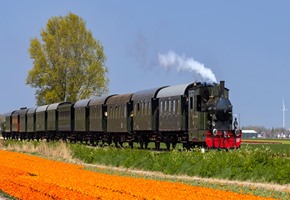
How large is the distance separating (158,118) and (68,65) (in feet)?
163

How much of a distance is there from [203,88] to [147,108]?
26.3 ft

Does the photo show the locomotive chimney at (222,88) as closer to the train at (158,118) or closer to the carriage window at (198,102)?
the train at (158,118)

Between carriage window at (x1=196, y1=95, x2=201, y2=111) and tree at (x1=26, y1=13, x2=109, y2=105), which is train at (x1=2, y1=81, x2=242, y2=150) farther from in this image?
tree at (x1=26, y1=13, x2=109, y2=105)

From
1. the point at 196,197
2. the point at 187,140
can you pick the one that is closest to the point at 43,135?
the point at 187,140

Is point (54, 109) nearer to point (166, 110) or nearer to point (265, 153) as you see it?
point (166, 110)

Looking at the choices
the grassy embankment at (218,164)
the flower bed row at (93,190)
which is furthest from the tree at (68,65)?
the flower bed row at (93,190)

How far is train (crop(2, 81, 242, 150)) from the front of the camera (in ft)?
127

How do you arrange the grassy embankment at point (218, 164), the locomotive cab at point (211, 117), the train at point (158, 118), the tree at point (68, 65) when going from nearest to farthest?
the grassy embankment at point (218, 164) < the locomotive cab at point (211, 117) < the train at point (158, 118) < the tree at point (68, 65)

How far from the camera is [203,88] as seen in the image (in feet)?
131

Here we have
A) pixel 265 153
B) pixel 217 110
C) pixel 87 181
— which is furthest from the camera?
pixel 217 110

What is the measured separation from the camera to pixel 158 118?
4547cm

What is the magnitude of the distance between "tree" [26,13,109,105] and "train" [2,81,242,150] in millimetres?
18941

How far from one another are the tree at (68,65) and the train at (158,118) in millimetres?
18941

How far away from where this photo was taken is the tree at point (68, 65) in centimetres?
9244
